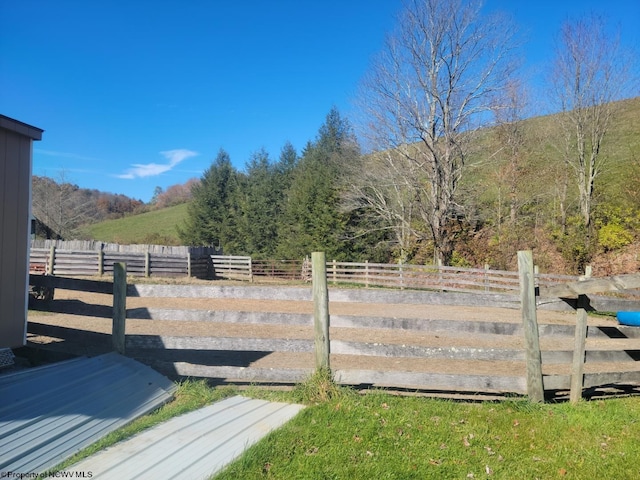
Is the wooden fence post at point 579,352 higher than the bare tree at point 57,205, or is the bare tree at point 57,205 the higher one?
the bare tree at point 57,205

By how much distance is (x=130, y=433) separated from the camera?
3.35 m

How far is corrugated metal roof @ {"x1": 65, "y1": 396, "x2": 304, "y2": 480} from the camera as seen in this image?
9.22ft

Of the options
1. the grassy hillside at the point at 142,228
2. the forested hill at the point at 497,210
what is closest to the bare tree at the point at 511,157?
the forested hill at the point at 497,210

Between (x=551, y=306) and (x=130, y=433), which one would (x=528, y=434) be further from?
(x=130, y=433)

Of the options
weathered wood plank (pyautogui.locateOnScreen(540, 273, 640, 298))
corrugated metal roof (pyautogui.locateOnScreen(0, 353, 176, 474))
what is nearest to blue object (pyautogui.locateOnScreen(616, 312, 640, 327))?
weathered wood plank (pyautogui.locateOnScreen(540, 273, 640, 298))

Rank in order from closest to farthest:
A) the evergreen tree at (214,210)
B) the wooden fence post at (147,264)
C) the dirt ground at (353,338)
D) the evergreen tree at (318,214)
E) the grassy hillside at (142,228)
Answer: the dirt ground at (353,338), the wooden fence post at (147,264), the evergreen tree at (318,214), the evergreen tree at (214,210), the grassy hillside at (142,228)

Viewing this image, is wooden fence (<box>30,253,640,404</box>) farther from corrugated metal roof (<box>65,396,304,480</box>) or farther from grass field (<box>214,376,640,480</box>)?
corrugated metal roof (<box>65,396,304,480</box>)

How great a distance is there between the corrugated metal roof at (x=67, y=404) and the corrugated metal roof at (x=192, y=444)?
29cm

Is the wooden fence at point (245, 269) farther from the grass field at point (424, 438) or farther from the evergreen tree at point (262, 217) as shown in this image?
the grass field at point (424, 438)

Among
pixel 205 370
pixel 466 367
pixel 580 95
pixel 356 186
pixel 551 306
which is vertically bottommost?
pixel 466 367

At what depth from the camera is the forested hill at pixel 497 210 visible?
849 inches

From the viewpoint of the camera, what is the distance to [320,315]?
4457mm

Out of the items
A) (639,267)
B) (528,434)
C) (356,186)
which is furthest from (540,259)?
(528,434)

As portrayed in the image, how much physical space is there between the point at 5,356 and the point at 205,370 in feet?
8.70
